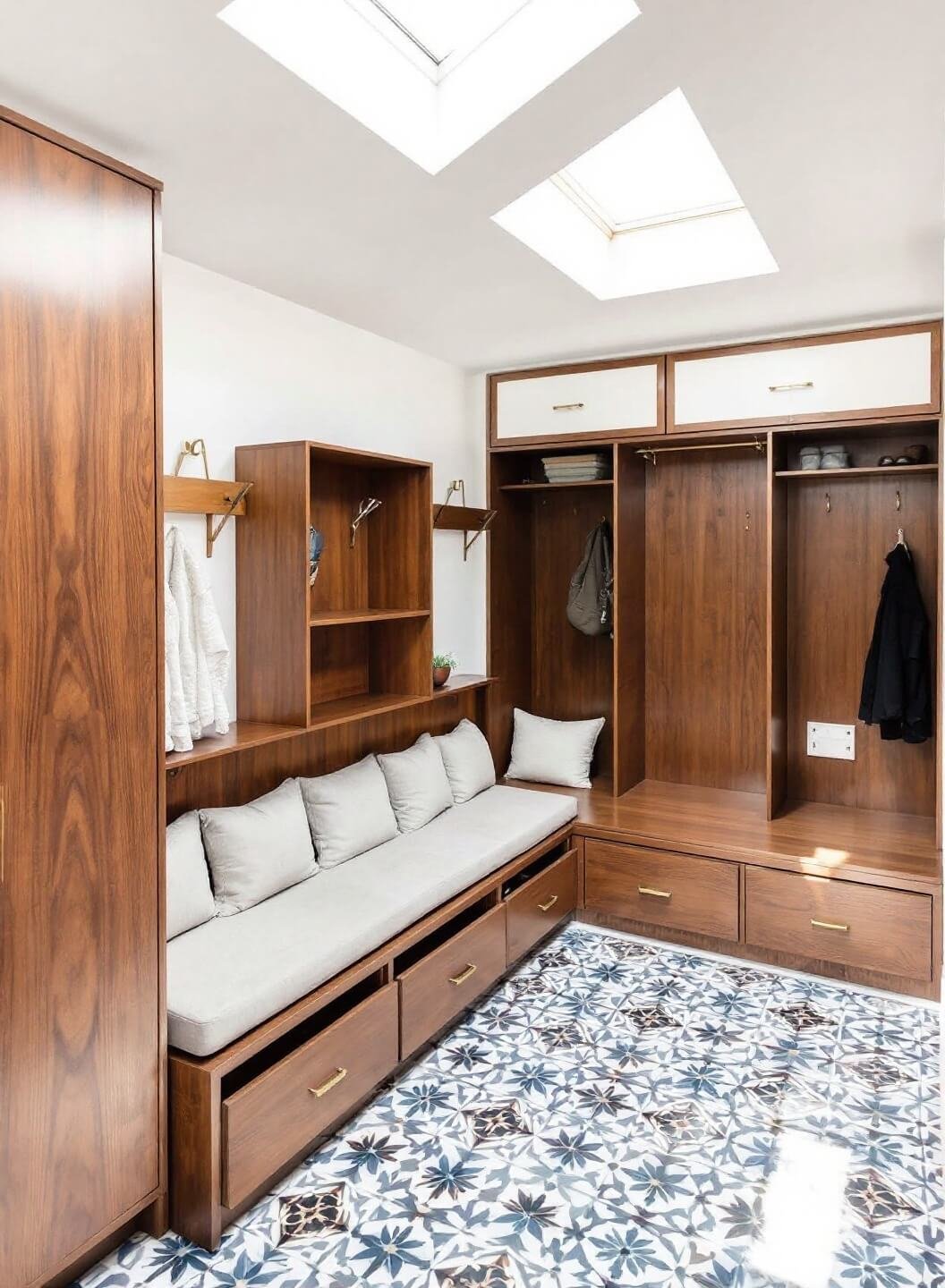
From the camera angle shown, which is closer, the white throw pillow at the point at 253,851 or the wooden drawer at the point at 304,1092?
the wooden drawer at the point at 304,1092

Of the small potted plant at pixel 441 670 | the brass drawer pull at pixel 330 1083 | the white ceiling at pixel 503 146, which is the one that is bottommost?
the brass drawer pull at pixel 330 1083

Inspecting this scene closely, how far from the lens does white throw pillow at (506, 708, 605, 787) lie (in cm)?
418

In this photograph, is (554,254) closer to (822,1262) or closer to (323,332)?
(323,332)

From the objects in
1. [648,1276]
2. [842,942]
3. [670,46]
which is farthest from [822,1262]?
[670,46]

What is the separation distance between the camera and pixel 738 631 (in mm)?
4102

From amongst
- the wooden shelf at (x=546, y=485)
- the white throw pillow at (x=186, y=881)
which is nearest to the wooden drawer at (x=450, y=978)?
the white throw pillow at (x=186, y=881)

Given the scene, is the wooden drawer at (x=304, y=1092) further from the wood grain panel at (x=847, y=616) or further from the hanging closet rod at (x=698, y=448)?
the hanging closet rod at (x=698, y=448)

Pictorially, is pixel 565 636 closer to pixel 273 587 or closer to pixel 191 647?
pixel 273 587

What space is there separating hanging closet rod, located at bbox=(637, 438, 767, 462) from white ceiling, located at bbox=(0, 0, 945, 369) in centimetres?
65

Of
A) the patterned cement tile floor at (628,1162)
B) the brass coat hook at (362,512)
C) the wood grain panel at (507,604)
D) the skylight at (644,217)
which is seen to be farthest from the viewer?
the wood grain panel at (507,604)

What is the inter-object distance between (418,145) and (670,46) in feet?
2.07

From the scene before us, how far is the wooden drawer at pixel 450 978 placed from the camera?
8.64 ft

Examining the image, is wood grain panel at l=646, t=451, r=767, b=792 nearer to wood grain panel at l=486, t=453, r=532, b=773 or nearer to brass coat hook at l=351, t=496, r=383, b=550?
wood grain panel at l=486, t=453, r=532, b=773

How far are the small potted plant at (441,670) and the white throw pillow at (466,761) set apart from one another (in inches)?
9.2
